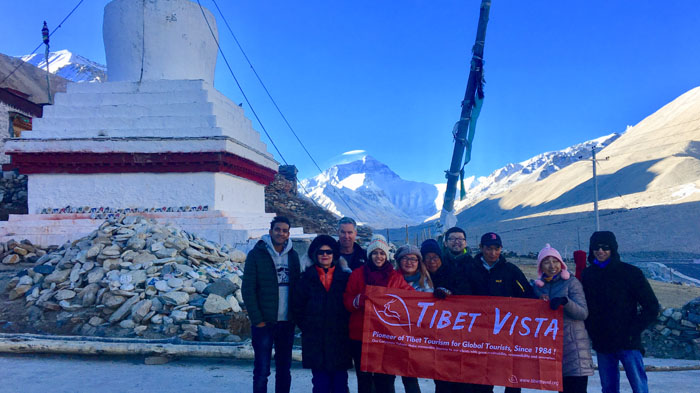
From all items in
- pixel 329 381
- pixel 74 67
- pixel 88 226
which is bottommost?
pixel 329 381

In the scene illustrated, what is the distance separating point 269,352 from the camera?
4.23 m

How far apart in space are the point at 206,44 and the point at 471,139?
26.7 ft

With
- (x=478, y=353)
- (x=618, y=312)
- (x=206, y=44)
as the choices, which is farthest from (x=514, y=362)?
(x=206, y=44)

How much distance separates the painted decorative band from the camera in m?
11.2

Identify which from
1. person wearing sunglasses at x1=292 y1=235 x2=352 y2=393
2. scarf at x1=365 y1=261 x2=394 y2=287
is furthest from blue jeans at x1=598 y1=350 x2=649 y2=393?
person wearing sunglasses at x1=292 y1=235 x2=352 y2=393

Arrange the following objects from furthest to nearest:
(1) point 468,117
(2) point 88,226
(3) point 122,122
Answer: (3) point 122,122, (2) point 88,226, (1) point 468,117

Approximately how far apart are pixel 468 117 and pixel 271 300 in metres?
7.20

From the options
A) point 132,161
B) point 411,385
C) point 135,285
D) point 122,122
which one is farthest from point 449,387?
point 122,122

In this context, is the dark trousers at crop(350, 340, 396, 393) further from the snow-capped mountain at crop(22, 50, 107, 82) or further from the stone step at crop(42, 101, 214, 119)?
the snow-capped mountain at crop(22, 50, 107, 82)

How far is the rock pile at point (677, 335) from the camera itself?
8.39 meters

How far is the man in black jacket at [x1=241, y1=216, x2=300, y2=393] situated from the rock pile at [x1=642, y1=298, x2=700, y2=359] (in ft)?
25.2

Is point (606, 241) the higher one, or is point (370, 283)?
point (606, 241)

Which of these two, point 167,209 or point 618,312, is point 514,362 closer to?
point 618,312

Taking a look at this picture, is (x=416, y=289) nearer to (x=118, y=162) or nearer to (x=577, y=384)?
(x=577, y=384)
